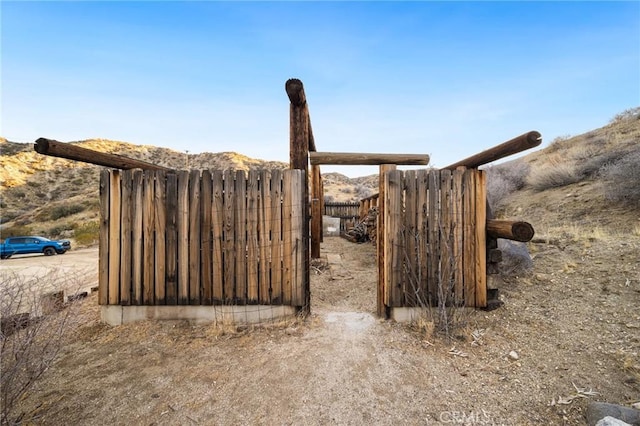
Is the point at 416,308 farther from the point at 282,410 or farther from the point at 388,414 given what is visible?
the point at 282,410

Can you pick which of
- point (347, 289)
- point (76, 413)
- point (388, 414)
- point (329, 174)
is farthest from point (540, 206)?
point (329, 174)

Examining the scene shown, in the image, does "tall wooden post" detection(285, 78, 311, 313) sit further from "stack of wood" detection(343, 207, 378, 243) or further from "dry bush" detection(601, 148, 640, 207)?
"dry bush" detection(601, 148, 640, 207)

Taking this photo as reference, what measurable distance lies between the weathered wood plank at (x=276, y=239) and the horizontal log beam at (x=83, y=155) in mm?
1691

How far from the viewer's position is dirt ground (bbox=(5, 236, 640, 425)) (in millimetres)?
2248

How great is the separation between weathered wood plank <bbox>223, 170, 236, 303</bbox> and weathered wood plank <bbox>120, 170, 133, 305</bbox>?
4.36ft

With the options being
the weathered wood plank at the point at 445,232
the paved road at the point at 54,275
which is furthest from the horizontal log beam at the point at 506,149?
the paved road at the point at 54,275

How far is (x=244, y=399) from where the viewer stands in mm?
2402

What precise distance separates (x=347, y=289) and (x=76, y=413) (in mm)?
4233

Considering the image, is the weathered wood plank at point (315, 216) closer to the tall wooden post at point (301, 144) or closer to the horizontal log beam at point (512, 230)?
the tall wooden post at point (301, 144)

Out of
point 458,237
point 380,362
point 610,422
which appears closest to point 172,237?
Answer: point 380,362

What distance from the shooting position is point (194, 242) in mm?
3783

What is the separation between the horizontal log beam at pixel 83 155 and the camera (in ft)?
9.29

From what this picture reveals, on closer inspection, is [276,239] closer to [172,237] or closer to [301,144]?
[172,237]

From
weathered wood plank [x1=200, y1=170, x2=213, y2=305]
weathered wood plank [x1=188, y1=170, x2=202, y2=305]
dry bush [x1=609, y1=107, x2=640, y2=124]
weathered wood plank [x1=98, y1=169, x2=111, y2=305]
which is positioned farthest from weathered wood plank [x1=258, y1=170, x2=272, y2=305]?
dry bush [x1=609, y1=107, x2=640, y2=124]
